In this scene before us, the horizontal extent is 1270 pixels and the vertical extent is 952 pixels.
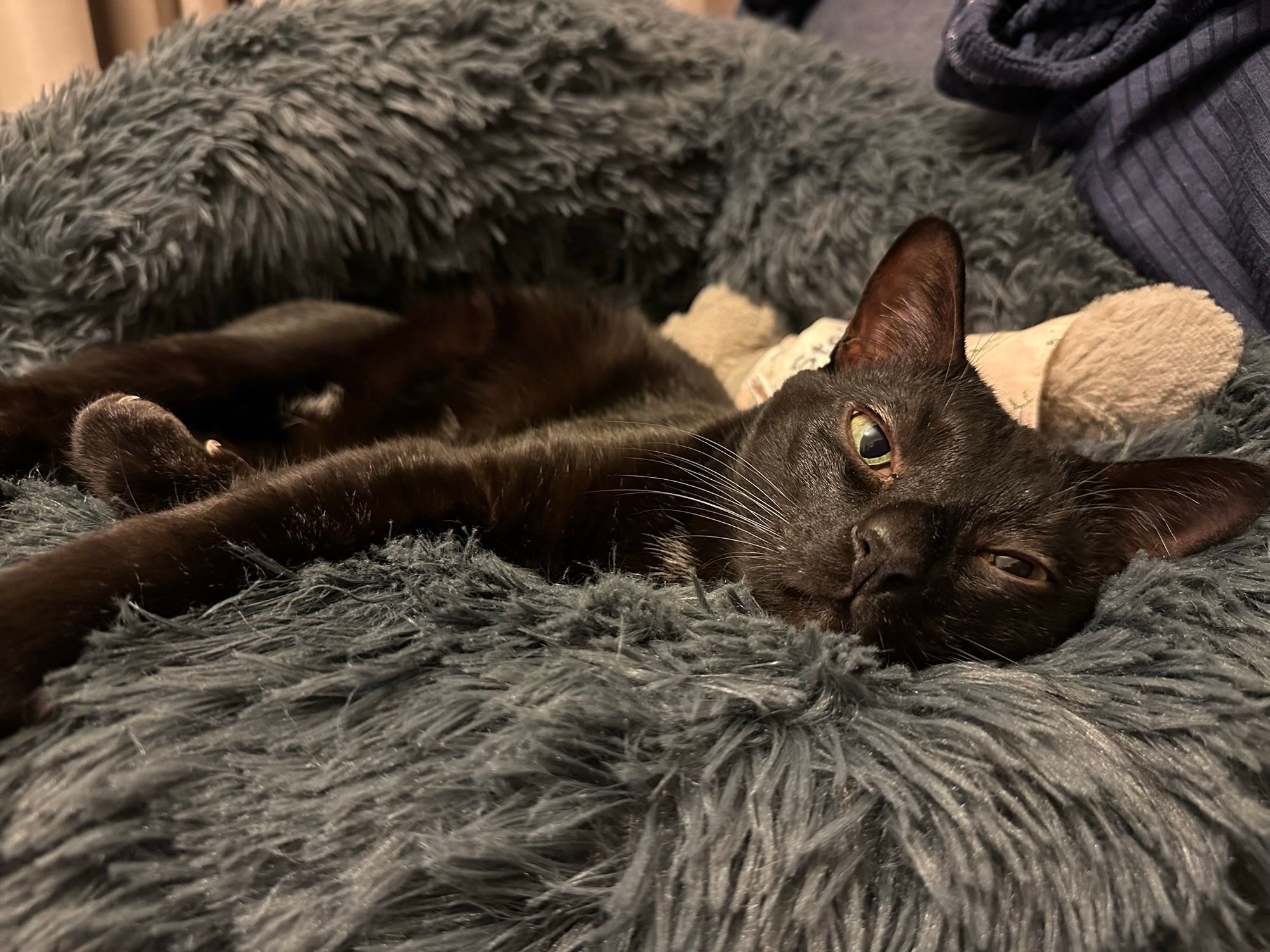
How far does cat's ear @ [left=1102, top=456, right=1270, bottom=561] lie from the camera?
2.64ft

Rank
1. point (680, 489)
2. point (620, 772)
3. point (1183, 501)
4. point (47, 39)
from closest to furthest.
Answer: point (620, 772)
point (1183, 501)
point (680, 489)
point (47, 39)

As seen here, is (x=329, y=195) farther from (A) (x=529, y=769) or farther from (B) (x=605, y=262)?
(A) (x=529, y=769)

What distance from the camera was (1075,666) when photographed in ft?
2.31

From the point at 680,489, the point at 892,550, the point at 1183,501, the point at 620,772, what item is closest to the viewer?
the point at 620,772

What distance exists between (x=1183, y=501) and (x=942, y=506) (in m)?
0.28

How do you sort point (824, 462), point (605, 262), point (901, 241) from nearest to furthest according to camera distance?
point (824, 462)
point (901, 241)
point (605, 262)

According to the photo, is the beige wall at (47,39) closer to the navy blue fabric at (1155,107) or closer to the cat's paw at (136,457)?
the cat's paw at (136,457)

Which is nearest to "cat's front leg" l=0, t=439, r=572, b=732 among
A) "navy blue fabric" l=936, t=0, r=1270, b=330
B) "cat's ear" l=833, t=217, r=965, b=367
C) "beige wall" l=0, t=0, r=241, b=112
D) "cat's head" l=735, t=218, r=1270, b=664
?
"cat's head" l=735, t=218, r=1270, b=664

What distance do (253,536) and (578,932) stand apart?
1.35 feet

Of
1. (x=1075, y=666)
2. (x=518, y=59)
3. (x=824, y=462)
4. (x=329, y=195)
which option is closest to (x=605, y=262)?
(x=518, y=59)

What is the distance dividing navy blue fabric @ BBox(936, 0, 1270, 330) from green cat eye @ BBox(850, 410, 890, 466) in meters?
0.51

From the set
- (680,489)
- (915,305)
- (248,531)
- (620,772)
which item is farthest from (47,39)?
(620,772)

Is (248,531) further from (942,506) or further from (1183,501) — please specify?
(1183,501)

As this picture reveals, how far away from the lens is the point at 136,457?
33.3 inches
